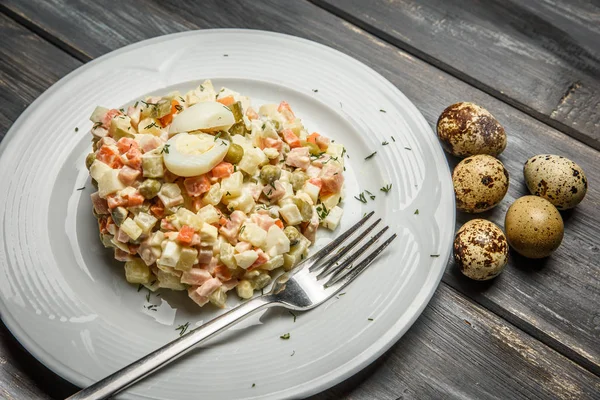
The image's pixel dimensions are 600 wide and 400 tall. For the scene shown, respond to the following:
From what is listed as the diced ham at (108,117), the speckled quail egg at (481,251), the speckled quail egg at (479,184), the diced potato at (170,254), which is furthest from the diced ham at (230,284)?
the speckled quail egg at (479,184)

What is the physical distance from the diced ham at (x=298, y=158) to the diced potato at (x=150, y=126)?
0.61 meters

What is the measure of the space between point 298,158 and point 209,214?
534 mm

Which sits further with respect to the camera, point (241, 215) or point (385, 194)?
point (385, 194)

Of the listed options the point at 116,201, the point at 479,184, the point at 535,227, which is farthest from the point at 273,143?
the point at 535,227

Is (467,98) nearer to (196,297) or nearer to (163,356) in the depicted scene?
(196,297)

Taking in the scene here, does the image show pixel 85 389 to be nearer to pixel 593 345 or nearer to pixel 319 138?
pixel 319 138

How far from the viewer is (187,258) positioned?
253 cm

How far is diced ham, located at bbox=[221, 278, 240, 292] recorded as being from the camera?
2.67 meters

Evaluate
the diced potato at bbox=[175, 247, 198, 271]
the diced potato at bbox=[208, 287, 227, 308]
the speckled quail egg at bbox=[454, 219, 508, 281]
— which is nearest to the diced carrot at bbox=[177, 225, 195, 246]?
the diced potato at bbox=[175, 247, 198, 271]

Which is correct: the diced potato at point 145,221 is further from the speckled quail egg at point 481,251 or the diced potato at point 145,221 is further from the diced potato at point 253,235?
the speckled quail egg at point 481,251

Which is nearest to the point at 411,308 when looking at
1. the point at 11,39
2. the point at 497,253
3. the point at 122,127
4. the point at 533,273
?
the point at 497,253

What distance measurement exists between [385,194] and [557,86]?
1426 millimetres

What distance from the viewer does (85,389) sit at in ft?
7.70

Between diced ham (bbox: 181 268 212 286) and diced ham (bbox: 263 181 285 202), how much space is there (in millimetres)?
446
